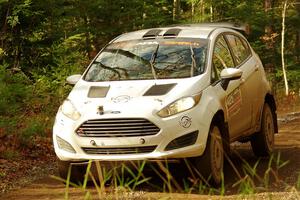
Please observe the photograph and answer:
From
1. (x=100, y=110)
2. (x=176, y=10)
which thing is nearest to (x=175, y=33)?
(x=100, y=110)

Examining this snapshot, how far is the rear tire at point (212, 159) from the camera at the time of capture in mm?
6555

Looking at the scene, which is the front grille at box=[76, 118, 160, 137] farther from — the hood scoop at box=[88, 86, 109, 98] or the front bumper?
the hood scoop at box=[88, 86, 109, 98]

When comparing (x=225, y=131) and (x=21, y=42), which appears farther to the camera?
(x=21, y=42)

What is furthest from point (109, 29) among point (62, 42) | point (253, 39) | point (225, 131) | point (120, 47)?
point (225, 131)

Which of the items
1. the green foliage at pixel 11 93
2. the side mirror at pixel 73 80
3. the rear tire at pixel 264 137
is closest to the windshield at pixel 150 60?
the side mirror at pixel 73 80

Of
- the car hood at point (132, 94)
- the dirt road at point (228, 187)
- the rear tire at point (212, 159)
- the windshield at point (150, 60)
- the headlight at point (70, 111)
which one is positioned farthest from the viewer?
the windshield at point (150, 60)

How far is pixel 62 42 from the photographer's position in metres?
15.1

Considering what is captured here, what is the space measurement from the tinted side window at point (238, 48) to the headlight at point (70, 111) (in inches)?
114

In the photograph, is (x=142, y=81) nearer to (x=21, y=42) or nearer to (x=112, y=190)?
(x=112, y=190)

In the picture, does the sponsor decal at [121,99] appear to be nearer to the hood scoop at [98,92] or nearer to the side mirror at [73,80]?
the hood scoop at [98,92]

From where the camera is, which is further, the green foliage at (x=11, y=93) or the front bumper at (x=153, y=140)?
the green foliage at (x=11, y=93)

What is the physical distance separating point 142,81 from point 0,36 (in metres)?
8.54

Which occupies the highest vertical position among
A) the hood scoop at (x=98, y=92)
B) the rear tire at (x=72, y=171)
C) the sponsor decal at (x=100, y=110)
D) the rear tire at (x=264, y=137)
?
the hood scoop at (x=98, y=92)

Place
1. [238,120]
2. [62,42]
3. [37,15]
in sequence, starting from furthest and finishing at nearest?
[62,42]
[37,15]
[238,120]
